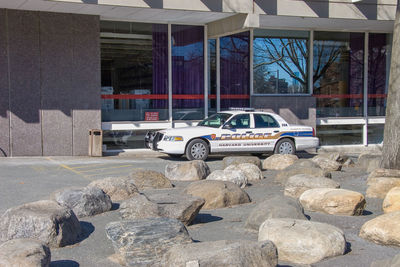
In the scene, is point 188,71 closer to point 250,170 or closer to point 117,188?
point 250,170

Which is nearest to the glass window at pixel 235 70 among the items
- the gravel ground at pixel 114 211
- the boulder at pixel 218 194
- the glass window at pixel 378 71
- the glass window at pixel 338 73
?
the glass window at pixel 338 73

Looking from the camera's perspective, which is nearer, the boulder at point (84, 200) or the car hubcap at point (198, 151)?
the boulder at point (84, 200)

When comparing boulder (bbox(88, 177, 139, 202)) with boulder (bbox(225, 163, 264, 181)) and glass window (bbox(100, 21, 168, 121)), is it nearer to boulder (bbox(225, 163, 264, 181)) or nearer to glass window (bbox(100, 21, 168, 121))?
boulder (bbox(225, 163, 264, 181))

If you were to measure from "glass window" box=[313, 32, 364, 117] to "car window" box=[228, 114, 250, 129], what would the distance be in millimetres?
5281

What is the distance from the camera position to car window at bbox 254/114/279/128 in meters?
15.6

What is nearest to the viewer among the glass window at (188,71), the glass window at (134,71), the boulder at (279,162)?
the boulder at (279,162)

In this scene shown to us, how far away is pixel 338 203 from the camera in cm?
768

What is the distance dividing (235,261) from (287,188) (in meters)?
4.72

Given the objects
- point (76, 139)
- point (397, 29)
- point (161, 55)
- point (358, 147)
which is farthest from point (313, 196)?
point (358, 147)

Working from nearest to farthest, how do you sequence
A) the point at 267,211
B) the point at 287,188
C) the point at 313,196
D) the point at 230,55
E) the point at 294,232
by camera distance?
the point at 294,232
the point at 267,211
the point at 313,196
the point at 287,188
the point at 230,55

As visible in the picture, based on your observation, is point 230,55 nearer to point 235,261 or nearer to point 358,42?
point 358,42

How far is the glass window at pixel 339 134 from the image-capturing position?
19.9 m

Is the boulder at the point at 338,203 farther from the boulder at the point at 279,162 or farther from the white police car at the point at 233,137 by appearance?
the white police car at the point at 233,137

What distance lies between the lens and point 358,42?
20.4 metres
